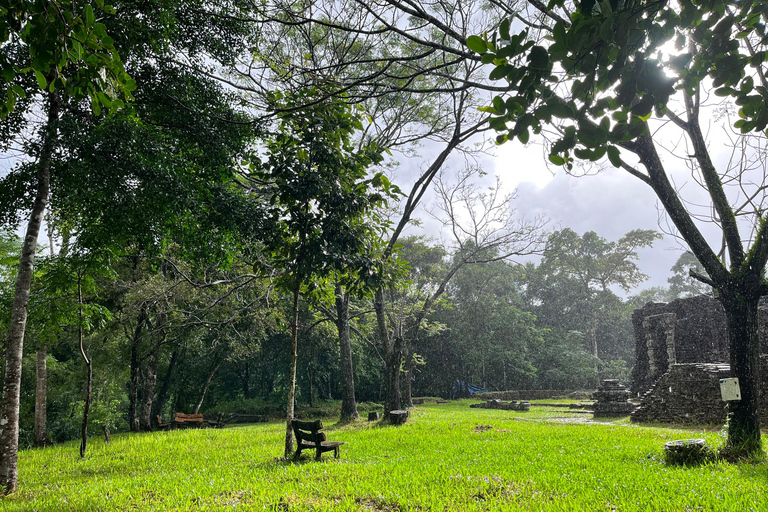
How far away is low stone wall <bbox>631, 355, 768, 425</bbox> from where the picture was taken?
13.3 m

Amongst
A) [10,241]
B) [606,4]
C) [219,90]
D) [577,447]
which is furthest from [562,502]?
[10,241]

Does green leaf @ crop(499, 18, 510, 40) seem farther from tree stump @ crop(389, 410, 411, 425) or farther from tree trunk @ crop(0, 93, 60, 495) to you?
tree stump @ crop(389, 410, 411, 425)

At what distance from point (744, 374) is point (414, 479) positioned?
564 centimetres

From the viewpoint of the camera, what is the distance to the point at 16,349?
752cm

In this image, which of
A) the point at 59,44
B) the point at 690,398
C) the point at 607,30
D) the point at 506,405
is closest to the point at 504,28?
the point at 607,30

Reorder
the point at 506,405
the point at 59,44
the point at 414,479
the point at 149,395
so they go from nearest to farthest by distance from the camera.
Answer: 1. the point at 59,44
2. the point at 414,479
3. the point at 149,395
4. the point at 506,405

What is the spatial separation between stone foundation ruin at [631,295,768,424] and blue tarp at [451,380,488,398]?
17380 millimetres

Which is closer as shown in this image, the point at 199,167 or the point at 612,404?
the point at 199,167

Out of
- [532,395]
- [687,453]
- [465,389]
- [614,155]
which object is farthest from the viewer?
[465,389]

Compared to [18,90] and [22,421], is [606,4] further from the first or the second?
[22,421]

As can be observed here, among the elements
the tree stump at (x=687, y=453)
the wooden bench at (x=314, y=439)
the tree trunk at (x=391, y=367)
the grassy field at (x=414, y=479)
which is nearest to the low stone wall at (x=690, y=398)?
the grassy field at (x=414, y=479)

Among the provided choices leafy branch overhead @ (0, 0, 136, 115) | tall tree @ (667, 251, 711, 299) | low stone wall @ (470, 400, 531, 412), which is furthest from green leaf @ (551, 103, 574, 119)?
tall tree @ (667, 251, 711, 299)

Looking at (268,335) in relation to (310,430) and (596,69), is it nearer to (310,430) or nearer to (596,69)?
(310,430)

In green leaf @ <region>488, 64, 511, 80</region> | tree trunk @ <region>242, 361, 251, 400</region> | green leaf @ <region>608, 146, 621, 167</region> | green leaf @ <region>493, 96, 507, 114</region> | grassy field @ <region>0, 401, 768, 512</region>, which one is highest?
green leaf @ <region>488, 64, 511, 80</region>
